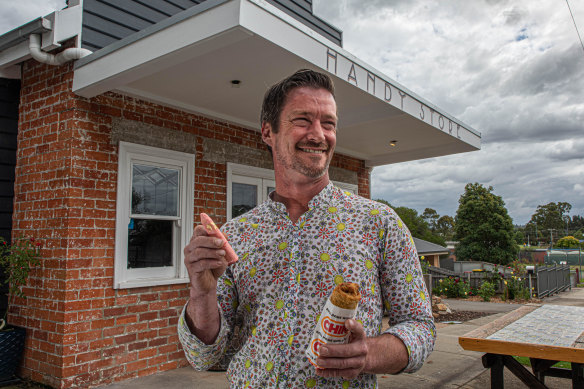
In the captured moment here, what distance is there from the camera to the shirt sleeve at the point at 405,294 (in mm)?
1270

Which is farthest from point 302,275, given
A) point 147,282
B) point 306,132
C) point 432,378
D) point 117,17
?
point 117,17

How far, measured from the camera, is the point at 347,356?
1.08 m

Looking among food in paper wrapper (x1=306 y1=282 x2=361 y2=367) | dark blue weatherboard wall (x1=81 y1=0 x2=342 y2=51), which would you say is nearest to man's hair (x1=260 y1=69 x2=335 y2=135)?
food in paper wrapper (x1=306 y1=282 x2=361 y2=367)

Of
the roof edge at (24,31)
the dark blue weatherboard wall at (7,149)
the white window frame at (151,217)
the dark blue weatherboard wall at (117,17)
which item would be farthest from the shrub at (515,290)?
the roof edge at (24,31)

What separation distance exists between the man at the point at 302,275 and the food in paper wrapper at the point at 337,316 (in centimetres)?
4

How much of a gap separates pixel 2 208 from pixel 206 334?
4.59 m

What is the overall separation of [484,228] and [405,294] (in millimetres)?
33272

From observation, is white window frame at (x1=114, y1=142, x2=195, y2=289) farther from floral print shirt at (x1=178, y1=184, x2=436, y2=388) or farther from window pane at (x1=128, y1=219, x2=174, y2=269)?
floral print shirt at (x1=178, y1=184, x2=436, y2=388)

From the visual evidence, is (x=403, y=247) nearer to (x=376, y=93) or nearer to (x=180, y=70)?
(x=180, y=70)

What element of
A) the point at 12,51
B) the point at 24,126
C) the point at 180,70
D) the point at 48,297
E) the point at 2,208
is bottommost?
the point at 48,297

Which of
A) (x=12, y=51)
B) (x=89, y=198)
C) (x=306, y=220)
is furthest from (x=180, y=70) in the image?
(x=306, y=220)

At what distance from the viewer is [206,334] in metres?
1.34

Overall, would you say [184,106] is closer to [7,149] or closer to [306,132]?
[7,149]

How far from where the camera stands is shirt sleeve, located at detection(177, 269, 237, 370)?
1340mm
